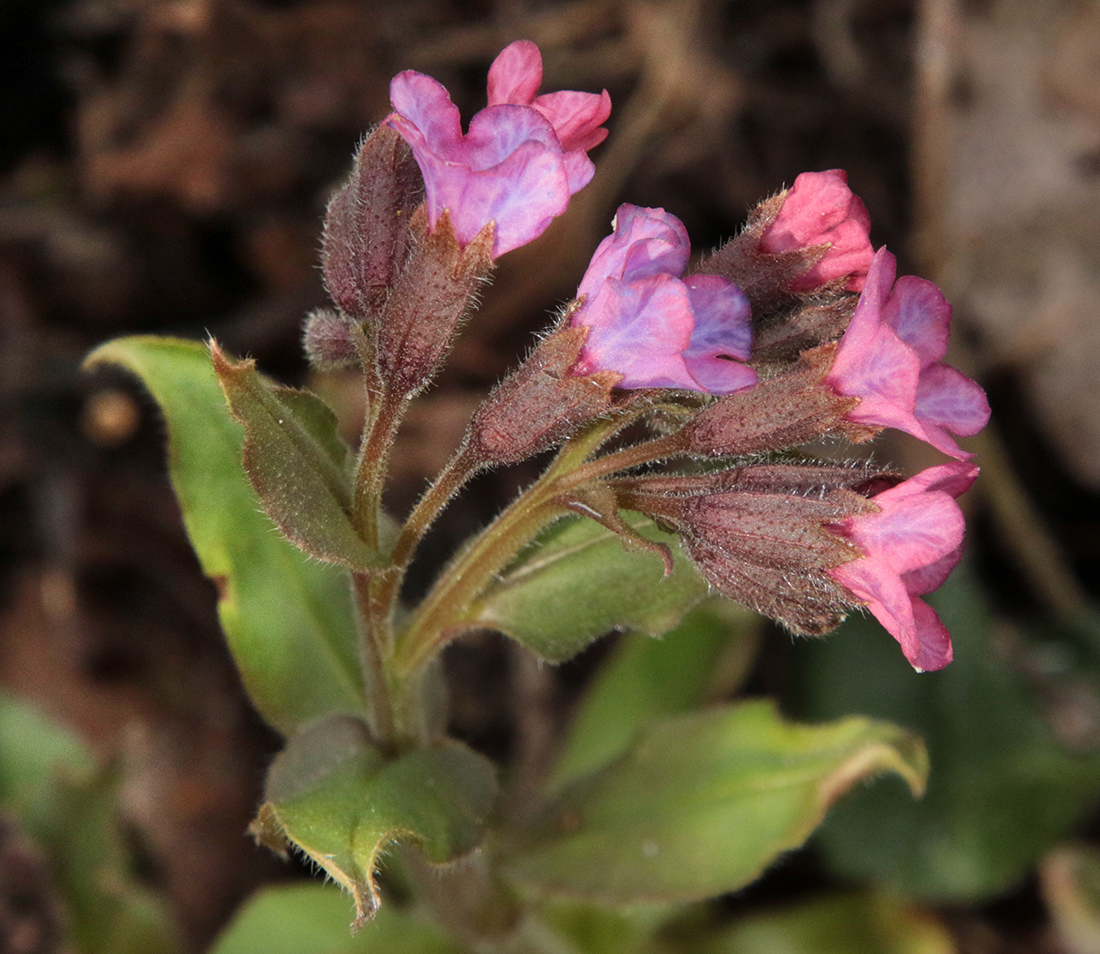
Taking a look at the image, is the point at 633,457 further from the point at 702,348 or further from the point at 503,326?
the point at 503,326

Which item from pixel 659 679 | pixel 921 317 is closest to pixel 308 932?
pixel 659 679

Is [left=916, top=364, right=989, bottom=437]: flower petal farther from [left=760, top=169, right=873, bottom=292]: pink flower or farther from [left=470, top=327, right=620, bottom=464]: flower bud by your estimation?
[left=470, top=327, right=620, bottom=464]: flower bud

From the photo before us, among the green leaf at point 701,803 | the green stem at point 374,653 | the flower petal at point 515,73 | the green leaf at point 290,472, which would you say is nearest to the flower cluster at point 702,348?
the flower petal at point 515,73

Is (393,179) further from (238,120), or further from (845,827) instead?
(845,827)

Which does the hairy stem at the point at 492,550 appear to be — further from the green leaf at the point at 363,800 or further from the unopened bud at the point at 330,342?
the unopened bud at the point at 330,342

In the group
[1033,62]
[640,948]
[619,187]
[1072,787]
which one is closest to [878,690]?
[1072,787]

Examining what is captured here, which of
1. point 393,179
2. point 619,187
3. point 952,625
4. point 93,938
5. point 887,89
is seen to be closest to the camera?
point 393,179
